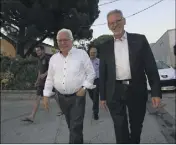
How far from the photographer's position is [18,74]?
1303cm

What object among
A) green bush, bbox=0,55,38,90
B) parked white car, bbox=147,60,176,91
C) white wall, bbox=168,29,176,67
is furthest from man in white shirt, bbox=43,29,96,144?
green bush, bbox=0,55,38,90

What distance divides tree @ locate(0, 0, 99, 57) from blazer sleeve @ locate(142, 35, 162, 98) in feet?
41.6

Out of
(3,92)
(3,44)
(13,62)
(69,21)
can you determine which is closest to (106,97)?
(3,92)

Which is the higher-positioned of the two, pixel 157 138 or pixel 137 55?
pixel 137 55

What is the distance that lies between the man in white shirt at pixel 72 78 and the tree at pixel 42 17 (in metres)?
12.0

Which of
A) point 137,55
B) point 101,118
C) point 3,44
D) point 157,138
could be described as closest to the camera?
point 137,55

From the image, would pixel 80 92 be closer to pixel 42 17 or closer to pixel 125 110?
pixel 125 110

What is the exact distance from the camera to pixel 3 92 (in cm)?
1223

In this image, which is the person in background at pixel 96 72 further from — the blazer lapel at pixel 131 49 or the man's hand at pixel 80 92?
the blazer lapel at pixel 131 49

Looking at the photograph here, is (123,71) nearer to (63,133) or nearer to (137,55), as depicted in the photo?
(137,55)

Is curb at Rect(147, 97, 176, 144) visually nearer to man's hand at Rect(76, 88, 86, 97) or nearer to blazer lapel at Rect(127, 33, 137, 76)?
man's hand at Rect(76, 88, 86, 97)

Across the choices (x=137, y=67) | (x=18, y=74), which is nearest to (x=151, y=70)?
(x=137, y=67)

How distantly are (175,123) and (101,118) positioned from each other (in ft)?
5.40

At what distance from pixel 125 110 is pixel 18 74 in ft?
33.3
